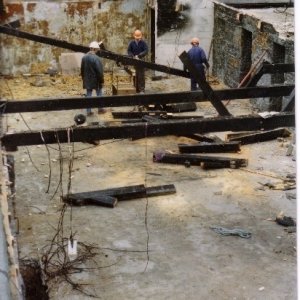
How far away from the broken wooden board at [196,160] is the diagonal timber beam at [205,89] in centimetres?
424

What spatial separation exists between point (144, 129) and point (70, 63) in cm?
1443

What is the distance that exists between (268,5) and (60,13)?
7828 millimetres

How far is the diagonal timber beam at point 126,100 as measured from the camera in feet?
27.7

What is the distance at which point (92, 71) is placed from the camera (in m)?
16.4

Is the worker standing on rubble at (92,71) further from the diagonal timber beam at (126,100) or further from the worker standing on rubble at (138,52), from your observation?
the diagonal timber beam at (126,100)

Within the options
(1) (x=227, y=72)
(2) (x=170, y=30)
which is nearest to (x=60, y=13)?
(2) (x=170, y=30)

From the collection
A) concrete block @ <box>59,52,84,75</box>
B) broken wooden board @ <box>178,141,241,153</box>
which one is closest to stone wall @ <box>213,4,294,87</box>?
broken wooden board @ <box>178,141,241,153</box>

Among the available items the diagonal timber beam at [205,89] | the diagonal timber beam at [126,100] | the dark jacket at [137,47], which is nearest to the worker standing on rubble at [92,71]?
the dark jacket at [137,47]

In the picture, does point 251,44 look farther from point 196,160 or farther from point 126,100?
point 126,100

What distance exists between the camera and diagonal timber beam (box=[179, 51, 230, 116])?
27.8 ft

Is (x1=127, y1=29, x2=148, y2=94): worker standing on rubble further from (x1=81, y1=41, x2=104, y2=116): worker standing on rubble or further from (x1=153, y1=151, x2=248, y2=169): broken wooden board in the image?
(x1=153, y1=151, x2=248, y2=169): broken wooden board

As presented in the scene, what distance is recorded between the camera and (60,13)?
69.7 ft

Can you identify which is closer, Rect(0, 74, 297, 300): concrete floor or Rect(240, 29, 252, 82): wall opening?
Rect(0, 74, 297, 300): concrete floor

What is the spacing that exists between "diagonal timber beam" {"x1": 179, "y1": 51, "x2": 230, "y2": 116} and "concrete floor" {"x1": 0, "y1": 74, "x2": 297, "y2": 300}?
2.34 meters
